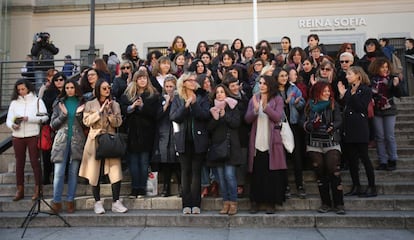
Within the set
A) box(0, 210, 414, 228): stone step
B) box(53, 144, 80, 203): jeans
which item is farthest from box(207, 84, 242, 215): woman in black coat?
box(53, 144, 80, 203): jeans

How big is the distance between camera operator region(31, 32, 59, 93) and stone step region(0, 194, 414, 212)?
5500 millimetres

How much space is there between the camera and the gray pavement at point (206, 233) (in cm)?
538

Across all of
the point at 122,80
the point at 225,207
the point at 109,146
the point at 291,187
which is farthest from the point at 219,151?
the point at 122,80

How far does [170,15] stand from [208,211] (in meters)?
11.3

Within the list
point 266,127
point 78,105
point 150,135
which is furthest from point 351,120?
point 78,105

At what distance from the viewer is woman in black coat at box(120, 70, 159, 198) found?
662cm

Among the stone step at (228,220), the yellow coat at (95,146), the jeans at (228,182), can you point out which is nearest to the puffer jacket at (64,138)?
the yellow coat at (95,146)

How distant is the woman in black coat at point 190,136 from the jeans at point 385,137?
10.3 feet

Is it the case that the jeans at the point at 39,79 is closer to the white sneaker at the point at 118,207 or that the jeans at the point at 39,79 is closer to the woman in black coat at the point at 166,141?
the woman in black coat at the point at 166,141

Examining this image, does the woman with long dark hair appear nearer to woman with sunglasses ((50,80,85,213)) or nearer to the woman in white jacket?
woman with sunglasses ((50,80,85,213))

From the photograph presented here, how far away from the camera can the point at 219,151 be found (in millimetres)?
6059

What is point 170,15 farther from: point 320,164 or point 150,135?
point 320,164

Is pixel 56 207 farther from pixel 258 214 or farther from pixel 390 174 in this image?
pixel 390 174

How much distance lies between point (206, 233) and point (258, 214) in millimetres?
912
